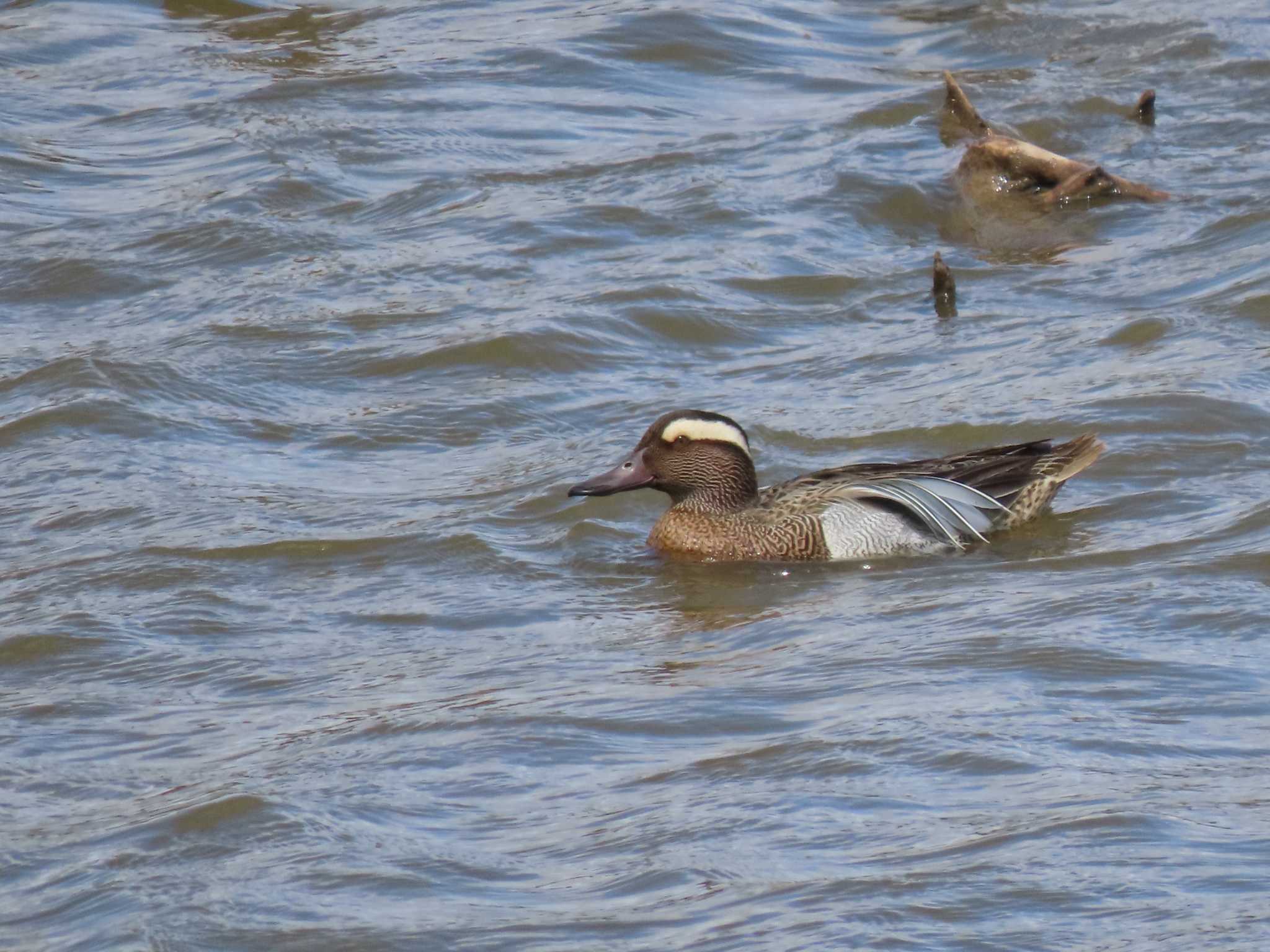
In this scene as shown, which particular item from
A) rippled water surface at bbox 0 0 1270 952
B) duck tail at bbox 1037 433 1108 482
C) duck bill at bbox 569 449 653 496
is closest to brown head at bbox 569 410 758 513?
duck bill at bbox 569 449 653 496

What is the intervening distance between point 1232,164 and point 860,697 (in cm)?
858

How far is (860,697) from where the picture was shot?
661 centimetres

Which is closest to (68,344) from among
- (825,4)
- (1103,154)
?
(1103,154)

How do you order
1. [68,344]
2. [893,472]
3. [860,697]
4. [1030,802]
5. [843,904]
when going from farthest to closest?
[68,344] → [893,472] → [860,697] → [1030,802] → [843,904]

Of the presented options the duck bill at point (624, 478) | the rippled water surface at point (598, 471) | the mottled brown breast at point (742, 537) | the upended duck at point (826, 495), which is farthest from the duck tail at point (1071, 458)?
the duck bill at point (624, 478)

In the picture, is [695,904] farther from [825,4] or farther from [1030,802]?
[825,4]

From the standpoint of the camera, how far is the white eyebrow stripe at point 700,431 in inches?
358

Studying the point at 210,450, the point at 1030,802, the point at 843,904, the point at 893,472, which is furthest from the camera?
the point at 210,450

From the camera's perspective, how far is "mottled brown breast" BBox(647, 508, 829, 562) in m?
8.93

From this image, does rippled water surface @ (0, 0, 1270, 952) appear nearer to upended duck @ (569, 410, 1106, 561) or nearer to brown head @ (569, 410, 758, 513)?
upended duck @ (569, 410, 1106, 561)

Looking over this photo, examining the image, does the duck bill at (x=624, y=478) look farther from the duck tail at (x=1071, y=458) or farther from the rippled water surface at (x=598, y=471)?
the duck tail at (x=1071, y=458)

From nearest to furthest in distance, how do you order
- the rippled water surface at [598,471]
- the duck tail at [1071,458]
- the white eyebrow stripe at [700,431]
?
the rippled water surface at [598,471], the duck tail at [1071,458], the white eyebrow stripe at [700,431]

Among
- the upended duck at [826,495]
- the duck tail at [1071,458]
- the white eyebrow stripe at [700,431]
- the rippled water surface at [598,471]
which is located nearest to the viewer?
the rippled water surface at [598,471]

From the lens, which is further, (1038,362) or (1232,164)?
(1232,164)
